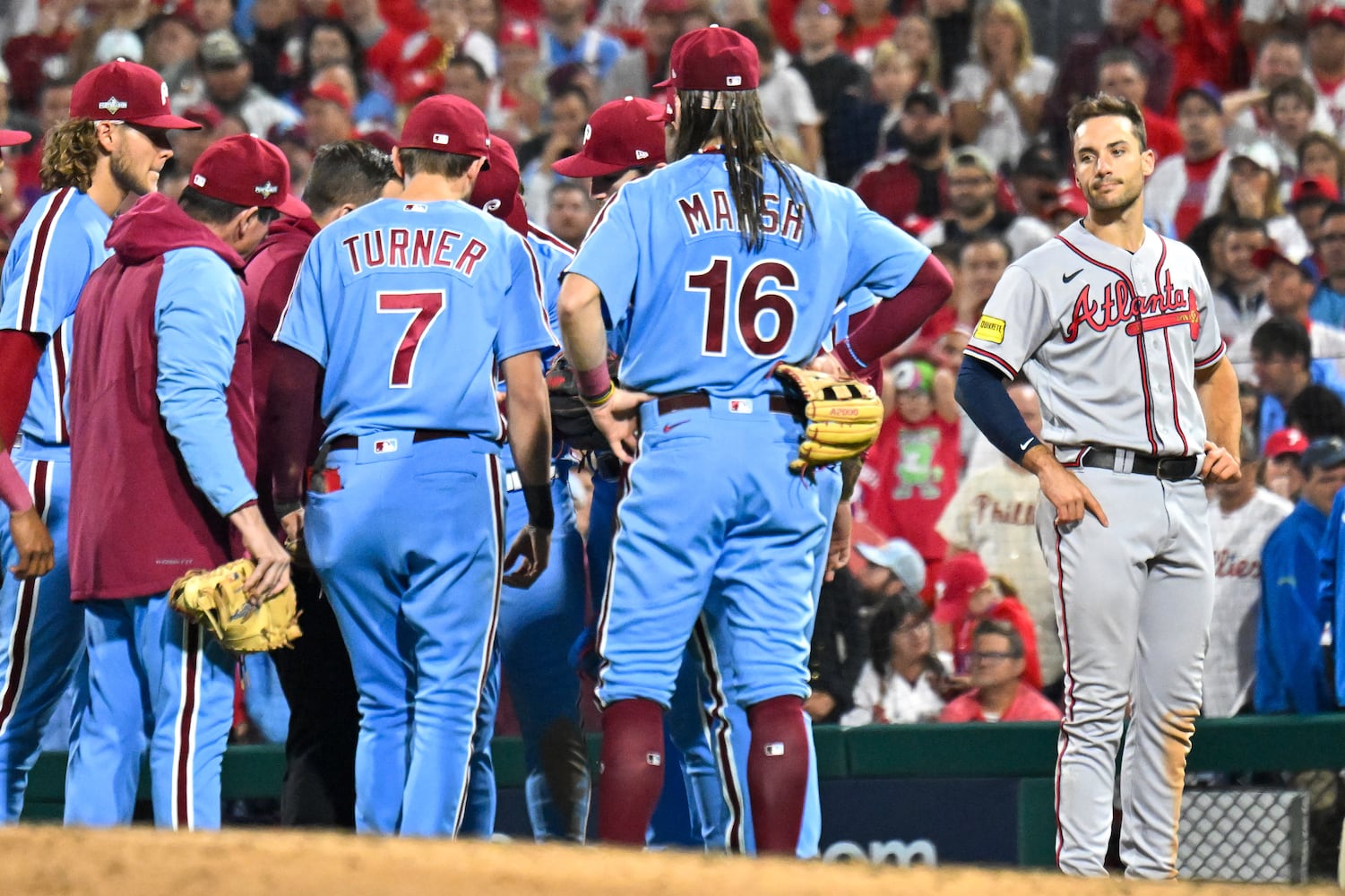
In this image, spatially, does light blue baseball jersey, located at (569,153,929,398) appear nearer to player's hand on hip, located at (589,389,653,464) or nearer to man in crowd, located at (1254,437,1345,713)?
player's hand on hip, located at (589,389,653,464)

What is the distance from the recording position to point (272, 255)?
4.82 m

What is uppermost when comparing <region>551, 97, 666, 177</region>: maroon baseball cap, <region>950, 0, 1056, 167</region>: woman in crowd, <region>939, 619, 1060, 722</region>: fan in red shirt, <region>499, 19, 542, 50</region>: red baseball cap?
<region>499, 19, 542, 50</region>: red baseball cap

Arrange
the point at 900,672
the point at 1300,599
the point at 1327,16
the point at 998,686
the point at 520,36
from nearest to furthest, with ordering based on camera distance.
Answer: the point at 1300,599, the point at 998,686, the point at 900,672, the point at 1327,16, the point at 520,36

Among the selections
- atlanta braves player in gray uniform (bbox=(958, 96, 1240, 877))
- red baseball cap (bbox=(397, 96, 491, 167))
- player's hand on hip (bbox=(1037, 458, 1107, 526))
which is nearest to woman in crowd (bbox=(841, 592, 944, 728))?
atlanta braves player in gray uniform (bbox=(958, 96, 1240, 877))

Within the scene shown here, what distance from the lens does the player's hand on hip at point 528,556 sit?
445 cm

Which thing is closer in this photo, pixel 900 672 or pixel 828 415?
pixel 828 415

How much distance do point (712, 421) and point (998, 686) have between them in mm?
2483

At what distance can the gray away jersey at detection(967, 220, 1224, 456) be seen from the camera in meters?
4.62

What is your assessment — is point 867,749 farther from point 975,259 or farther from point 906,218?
point 906,218

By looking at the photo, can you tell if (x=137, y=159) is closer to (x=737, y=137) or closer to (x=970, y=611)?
(x=737, y=137)

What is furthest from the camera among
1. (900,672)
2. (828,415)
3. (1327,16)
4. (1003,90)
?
(1003,90)

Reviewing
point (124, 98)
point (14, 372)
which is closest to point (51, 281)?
point (14, 372)

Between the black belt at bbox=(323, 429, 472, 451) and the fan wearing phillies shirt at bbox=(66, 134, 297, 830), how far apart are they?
0.75ft

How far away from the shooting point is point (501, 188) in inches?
206
